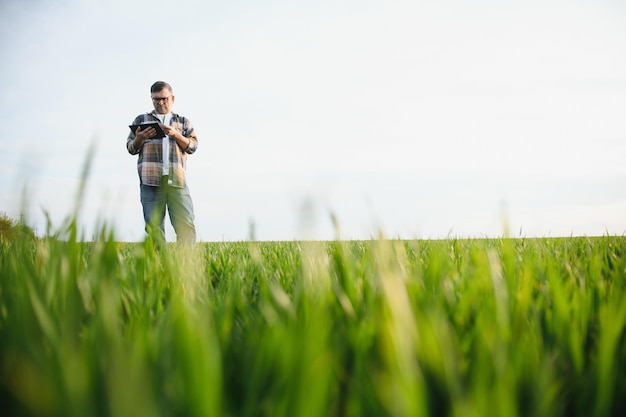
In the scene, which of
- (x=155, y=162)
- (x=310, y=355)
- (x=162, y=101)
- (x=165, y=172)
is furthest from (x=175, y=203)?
(x=310, y=355)

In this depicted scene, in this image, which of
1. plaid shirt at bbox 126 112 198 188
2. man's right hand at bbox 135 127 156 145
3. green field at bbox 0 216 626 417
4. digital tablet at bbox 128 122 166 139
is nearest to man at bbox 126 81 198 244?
plaid shirt at bbox 126 112 198 188

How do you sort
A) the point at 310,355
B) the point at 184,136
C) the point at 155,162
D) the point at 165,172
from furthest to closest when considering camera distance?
the point at 184,136 → the point at 155,162 → the point at 165,172 → the point at 310,355

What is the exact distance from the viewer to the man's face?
5688mm

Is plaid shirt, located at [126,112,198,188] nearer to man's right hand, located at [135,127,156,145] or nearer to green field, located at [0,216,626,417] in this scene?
man's right hand, located at [135,127,156,145]

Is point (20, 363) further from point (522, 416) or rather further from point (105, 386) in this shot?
point (522, 416)

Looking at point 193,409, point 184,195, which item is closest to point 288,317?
point 193,409

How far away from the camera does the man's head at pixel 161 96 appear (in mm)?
5688

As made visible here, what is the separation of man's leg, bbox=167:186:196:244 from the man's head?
101 cm

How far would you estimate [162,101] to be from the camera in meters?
5.71

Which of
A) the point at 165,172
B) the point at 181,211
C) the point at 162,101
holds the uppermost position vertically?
the point at 162,101

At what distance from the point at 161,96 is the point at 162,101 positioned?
6cm

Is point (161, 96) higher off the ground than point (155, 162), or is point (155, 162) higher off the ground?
point (161, 96)

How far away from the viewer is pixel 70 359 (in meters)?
0.43

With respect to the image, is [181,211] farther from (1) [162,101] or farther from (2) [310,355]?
(2) [310,355]
